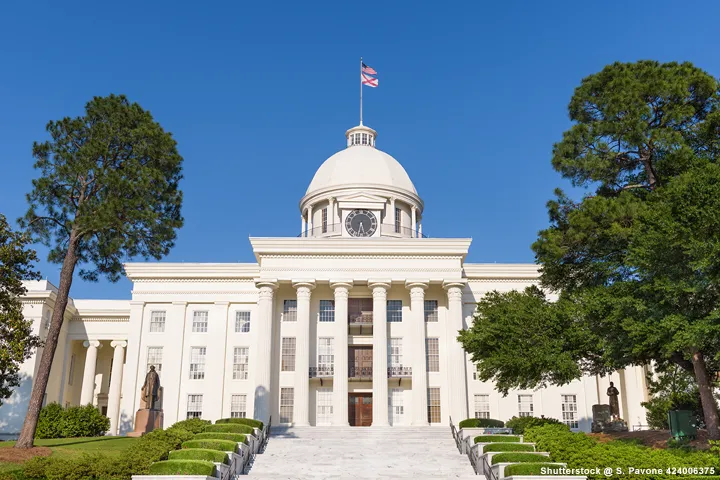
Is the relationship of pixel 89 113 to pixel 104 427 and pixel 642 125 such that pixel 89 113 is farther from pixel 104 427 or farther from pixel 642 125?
pixel 642 125

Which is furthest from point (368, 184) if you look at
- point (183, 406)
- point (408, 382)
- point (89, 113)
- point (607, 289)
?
point (607, 289)

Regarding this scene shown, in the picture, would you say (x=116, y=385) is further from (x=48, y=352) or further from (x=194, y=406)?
(x=48, y=352)

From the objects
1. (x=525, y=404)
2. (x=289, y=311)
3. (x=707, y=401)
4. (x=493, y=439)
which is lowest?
(x=493, y=439)

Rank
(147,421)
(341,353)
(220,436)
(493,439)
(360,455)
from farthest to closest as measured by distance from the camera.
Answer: (341,353)
(147,421)
(360,455)
(220,436)
(493,439)

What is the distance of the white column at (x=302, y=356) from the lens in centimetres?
3947

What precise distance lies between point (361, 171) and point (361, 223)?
4.90 meters

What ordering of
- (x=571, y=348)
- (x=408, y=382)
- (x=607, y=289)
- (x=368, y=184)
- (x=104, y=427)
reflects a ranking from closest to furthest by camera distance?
1. (x=607, y=289)
2. (x=571, y=348)
3. (x=104, y=427)
4. (x=408, y=382)
5. (x=368, y=184)

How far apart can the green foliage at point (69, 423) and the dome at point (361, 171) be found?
23.4 meters

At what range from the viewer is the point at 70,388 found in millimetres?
51031

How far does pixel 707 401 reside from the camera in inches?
914

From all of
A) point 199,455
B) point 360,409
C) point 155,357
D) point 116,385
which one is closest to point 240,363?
point 155,357

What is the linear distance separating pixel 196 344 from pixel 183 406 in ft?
12.9

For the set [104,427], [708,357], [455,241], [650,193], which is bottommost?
[104,427]

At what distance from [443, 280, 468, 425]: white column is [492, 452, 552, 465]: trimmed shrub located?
641 inches
